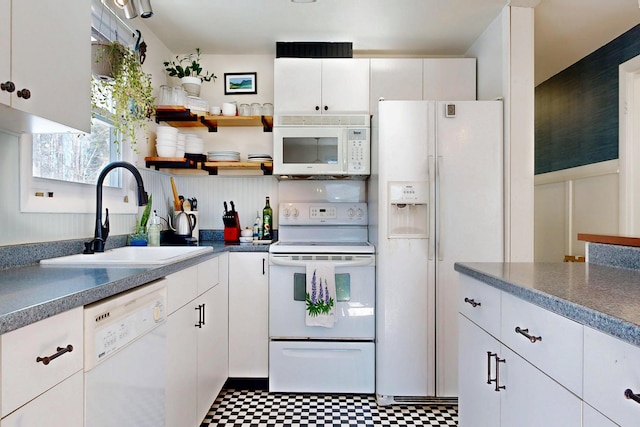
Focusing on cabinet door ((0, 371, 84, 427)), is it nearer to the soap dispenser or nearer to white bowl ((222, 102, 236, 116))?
the soap dispenser

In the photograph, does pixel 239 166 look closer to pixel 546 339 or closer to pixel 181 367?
pixel 181 367

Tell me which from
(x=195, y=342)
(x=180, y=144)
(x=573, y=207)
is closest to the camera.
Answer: (x=195, y=342)

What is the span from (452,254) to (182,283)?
1.58 metres

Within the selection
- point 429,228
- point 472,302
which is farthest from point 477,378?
point 429,228

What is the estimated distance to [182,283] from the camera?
1748mm

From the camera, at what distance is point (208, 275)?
2.17 meters

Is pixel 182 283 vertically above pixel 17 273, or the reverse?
pixel 17 273

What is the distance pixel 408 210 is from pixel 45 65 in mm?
1921

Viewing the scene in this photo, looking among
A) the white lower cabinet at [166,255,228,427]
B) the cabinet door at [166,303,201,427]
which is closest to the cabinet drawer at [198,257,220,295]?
the white lower cabinet at [166,255,228,427]

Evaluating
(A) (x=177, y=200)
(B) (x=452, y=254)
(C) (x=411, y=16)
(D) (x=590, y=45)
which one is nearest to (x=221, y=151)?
(A) (x=177, y=200)

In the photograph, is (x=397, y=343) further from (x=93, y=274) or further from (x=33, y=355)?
(x=33, y=355)

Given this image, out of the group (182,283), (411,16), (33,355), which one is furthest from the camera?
(411,16)

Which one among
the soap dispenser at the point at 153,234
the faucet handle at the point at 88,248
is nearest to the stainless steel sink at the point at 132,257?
the faucet handle at the point at 88,248

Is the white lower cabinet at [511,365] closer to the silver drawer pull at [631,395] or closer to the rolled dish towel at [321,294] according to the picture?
the silver drawer pull at [631,395]
